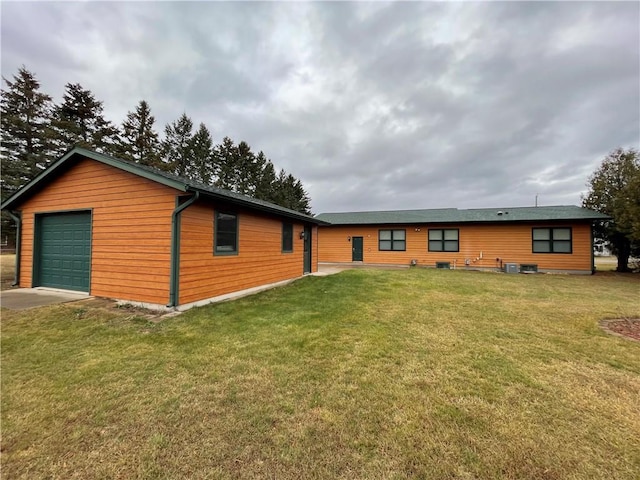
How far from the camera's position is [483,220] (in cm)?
1500

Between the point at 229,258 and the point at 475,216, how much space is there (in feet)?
47.9

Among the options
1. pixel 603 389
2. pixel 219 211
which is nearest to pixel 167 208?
pixel 219 211

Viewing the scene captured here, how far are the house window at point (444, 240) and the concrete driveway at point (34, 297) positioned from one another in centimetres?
1598

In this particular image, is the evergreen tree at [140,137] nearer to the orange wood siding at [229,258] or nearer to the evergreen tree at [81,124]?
the evergreen tree at [81,124]

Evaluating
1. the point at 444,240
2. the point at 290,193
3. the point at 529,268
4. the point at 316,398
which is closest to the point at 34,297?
the point at 316,398

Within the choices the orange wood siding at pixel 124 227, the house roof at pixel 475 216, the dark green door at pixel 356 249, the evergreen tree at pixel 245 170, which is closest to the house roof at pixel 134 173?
the orange wood siding at pixel 124 227

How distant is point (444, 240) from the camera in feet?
53.3

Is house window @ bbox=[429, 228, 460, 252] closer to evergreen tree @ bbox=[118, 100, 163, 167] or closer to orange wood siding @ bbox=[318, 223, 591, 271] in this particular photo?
orange wood siding @ bbox=[318, 223, 591, 271]

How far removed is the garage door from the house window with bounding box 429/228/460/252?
15935mm

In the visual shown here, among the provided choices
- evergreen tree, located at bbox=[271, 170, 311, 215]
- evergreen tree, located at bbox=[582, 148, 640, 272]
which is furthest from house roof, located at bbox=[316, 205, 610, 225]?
evergreen tree, located at bbox=[271, 170, 311, 215]

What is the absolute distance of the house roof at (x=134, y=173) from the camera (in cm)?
566

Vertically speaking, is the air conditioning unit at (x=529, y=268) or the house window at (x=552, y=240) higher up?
the house window at (x=552, y=240)

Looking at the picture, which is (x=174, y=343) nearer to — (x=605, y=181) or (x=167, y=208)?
(x=167, y=208)

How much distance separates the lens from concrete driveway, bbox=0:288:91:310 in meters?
5.92
